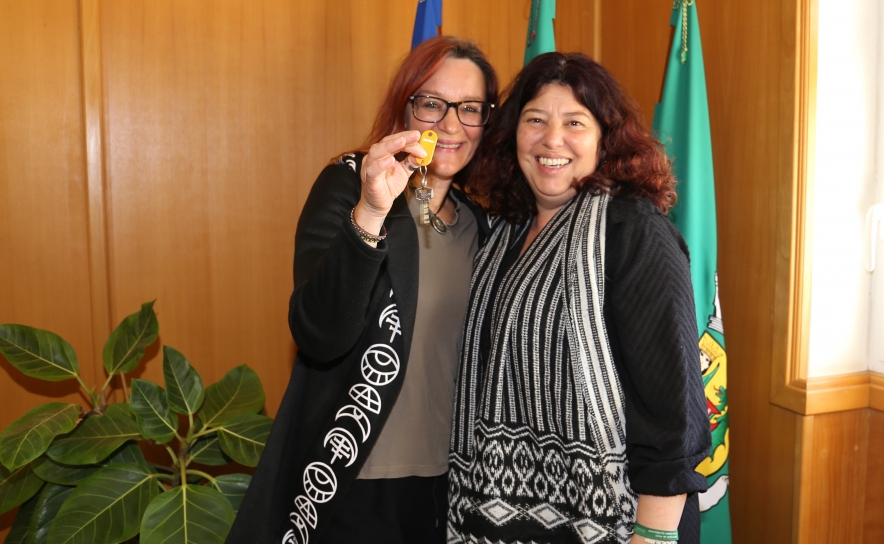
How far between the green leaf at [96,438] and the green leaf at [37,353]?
15 cm

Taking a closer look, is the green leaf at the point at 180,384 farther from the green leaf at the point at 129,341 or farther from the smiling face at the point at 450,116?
the smiling face at the point at 450,116

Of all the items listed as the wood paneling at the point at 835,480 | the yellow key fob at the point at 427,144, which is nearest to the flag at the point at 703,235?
the wood paneling at the point at 835,480

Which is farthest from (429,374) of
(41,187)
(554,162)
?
(41,187)

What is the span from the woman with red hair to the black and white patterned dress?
73 millimetres

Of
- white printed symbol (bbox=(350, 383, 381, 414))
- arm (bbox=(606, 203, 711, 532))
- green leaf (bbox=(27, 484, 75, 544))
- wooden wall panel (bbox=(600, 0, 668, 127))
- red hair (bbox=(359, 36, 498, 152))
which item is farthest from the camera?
wooden wall panel (bbox=(600, 0, 668, 127))

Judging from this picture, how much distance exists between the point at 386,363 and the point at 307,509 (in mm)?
345

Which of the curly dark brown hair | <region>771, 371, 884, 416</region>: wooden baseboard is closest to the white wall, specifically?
<region>771, 371, 884, 416</region>: wooden baseboard

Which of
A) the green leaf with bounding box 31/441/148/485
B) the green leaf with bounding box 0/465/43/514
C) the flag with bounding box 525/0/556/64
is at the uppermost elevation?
the flag with bounding box 525/0/556/64

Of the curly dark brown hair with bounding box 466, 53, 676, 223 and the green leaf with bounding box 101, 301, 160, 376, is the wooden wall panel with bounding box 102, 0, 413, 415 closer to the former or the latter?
the green leaf with bounding box 101, 301, 160, 376

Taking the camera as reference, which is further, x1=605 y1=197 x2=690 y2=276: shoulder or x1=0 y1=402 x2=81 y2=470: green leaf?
x1=0 y1=402 x2=81 y2=470: green leaf

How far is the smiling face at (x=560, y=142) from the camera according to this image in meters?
1.39

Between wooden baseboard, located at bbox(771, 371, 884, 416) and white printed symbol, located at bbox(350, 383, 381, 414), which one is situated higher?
white printed symbol, located at bbox(350, 383, 381, 414)

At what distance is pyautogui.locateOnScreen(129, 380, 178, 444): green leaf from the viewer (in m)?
1.74

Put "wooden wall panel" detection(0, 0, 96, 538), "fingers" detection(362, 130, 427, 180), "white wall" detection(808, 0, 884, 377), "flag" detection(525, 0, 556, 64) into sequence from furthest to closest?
"flag" detection(525, 0, 556, 64) → "wooden wall panel" detection(0, 0, 96, 538) → "white wall" detection(808, 0, 884, 377) → "fingers" detection(362, 130, 427, 180)
